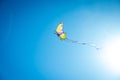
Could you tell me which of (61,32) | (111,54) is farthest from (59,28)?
(111,54)

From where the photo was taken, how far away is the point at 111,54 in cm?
176

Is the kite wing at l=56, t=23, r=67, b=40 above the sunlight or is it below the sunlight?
above

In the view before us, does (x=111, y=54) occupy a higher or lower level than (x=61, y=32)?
lower

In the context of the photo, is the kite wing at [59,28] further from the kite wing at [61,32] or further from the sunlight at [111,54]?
the sunlight at [111,54]

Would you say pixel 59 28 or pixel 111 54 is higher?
pixel 59 28

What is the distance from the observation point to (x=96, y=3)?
1.80 metres

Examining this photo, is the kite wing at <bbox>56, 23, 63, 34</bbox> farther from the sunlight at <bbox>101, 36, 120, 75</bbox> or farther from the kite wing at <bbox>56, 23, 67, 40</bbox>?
the sunlight at <bbox>101, 36, 120, 75</bbox>

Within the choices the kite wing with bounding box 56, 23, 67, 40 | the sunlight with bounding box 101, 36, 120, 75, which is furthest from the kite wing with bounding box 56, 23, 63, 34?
the sunlight with bounding box 101, 36, 120, 75

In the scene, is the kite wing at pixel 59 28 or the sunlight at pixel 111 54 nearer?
the sunlight at pixel 111 54

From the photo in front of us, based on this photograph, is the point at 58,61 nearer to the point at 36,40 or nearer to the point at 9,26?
the point at 36,40

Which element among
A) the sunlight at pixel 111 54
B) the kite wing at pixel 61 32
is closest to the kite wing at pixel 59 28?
the kite wing at pixel 61 32

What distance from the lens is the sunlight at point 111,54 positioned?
1742 millimetres

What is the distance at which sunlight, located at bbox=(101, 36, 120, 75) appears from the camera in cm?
174

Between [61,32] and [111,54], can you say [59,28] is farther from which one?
[111,54]
